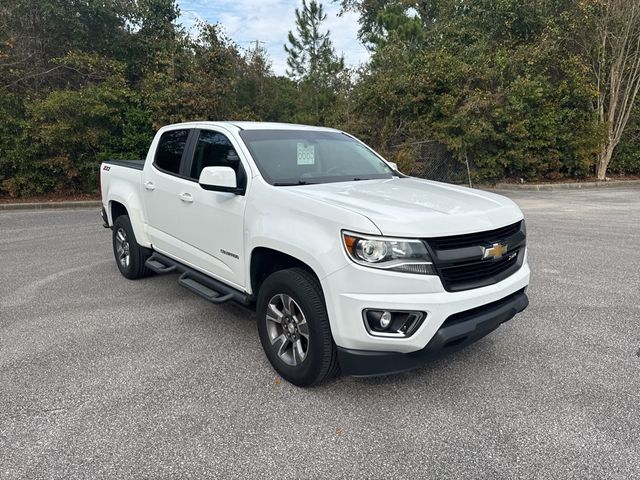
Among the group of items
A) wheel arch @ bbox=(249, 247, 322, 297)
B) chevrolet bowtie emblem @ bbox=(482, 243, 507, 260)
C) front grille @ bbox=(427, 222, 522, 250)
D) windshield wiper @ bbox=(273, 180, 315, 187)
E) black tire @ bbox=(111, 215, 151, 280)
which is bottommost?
black tire @ bbox=(111, 215, 151, 280)

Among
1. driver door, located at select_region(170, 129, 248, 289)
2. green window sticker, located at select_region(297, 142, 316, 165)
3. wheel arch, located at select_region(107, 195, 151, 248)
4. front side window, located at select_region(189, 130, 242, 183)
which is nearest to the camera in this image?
driver door, located at select_region(170, 129, 248, 289)

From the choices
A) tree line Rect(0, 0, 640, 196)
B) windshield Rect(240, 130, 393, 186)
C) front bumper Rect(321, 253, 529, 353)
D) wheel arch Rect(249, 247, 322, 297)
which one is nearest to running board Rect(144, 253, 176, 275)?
wheel arch Rect(249, 247, 322, 297)

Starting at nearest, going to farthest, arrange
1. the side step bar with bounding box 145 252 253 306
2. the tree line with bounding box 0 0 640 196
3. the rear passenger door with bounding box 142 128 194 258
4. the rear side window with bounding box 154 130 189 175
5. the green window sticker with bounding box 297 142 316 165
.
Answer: the side step bar with bounding box 145 252 253 306 < the green window sticker with bounding box 297 142 316 165 < the rear passenger door with bounding box 142 128 194 258 < the rear side window with bounding box 154 130 189 175 < the tree line with bounding box 0 0 640 196

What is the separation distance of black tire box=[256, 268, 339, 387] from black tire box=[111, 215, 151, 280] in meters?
2.62

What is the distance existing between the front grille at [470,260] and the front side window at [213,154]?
1.74m

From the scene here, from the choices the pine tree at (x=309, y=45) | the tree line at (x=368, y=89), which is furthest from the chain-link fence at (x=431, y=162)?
the pine tree at (x=309, y=45)

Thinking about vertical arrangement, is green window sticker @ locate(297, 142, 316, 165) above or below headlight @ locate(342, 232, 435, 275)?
above

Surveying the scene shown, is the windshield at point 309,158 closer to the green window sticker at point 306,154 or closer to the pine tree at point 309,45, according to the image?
the green window sticker at point 306,154

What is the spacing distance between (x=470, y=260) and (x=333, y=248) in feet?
2.78

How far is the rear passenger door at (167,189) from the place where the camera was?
13.7 feet

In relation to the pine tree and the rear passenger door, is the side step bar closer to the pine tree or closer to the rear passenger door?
the rear passenger door

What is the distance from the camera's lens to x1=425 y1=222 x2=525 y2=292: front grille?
254cm

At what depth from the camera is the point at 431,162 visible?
1371 centimetres

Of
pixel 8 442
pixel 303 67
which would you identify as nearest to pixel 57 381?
pixel 8 442
